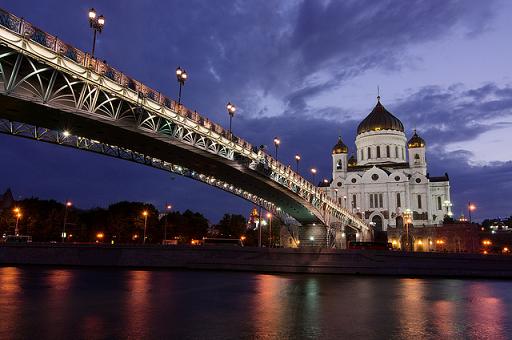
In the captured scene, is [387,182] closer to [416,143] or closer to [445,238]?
[416,143]

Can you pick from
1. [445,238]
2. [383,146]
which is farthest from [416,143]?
[445,238]

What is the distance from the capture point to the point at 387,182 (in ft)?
367

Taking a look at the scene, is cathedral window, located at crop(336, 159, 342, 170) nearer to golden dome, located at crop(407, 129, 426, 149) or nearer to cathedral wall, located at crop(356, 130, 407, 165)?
cathedral wall, located at crop(356, 130, 407, 165)

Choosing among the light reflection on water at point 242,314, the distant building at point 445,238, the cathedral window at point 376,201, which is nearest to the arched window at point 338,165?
the cathedral window at point 376,201

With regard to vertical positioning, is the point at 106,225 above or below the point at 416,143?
below

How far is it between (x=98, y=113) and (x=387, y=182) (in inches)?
3704

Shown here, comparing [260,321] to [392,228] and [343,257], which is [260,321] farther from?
[392,228]

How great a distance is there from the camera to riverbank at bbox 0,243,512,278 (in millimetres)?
45562

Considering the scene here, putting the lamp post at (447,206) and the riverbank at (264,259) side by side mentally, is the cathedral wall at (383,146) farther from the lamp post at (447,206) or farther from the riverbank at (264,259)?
the riverbank at (264,259)

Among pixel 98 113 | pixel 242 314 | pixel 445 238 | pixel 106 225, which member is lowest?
pixel 242 314

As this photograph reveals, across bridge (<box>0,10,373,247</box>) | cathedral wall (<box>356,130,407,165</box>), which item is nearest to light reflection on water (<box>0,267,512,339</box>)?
bridge (<box>0,10,373,247</box>)

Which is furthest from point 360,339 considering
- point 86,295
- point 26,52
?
point 26,52

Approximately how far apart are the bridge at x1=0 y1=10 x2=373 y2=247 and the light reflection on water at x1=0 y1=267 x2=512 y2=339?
10.9 meters

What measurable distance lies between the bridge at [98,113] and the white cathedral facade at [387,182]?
217 ft
